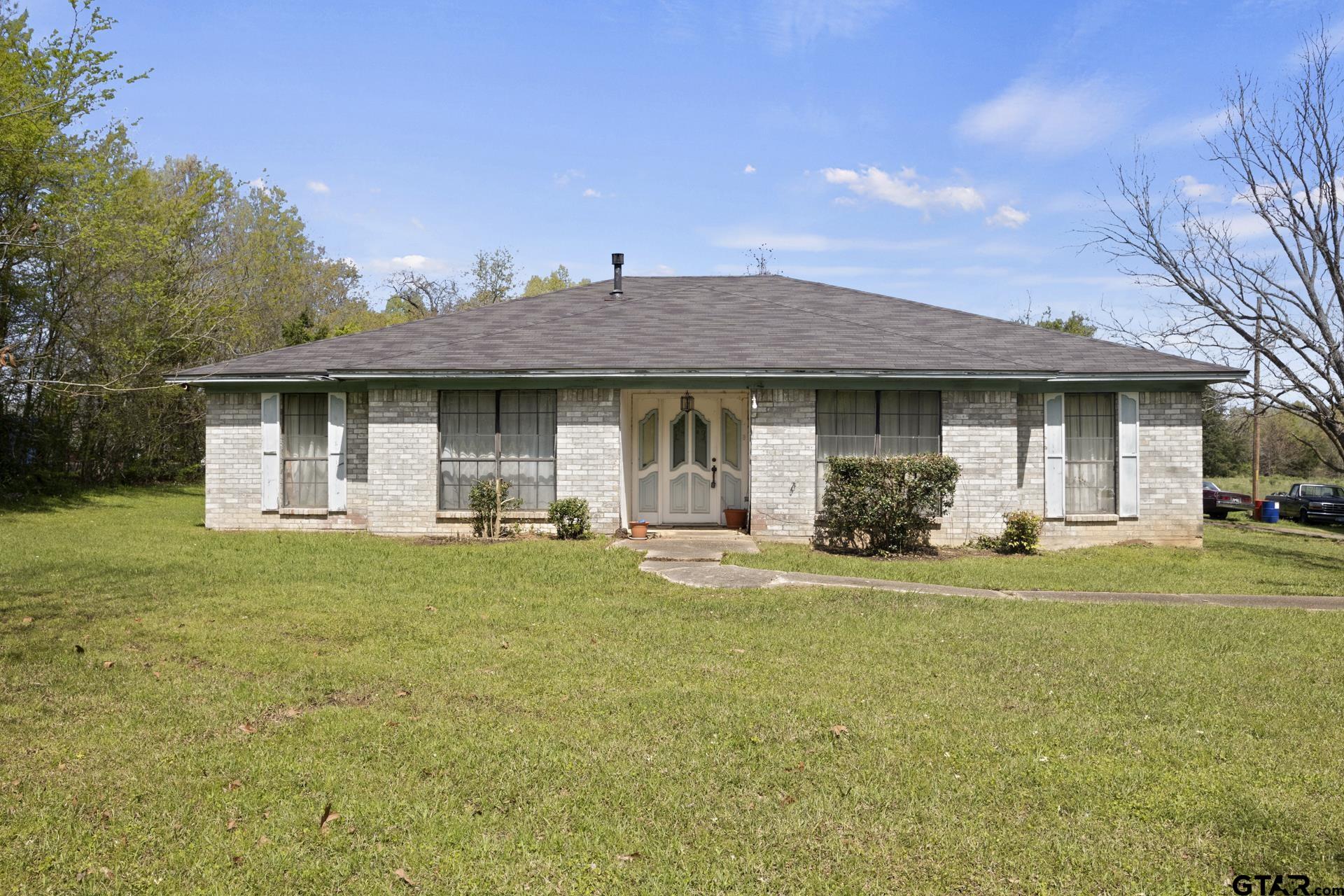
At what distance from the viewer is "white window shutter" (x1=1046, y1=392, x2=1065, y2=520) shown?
14.5 m

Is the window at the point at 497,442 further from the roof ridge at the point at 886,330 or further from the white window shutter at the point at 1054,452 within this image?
Result: the white window shutter at the point at 1054,452

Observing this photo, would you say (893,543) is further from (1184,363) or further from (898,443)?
(1184,363)

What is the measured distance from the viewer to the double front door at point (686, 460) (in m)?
15.6

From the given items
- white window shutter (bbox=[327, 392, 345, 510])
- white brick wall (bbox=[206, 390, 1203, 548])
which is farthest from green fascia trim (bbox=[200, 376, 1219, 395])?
white window shutter (bbox=[327, 392, 345, 510])

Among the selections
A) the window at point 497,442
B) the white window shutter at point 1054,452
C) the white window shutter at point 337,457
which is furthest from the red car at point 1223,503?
the white window shutter at point 337,457

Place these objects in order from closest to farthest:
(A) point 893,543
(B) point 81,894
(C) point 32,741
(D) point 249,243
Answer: (B) point 81,894
(C) point 32,741
(A) point 893,543
(D) point 249,243

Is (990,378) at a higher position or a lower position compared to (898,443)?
higher

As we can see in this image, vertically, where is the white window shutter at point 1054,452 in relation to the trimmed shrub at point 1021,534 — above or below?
above

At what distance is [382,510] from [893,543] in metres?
8.68

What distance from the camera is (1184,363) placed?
14.9 m

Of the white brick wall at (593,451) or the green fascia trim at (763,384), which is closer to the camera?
the green fascia trim at (763,384)

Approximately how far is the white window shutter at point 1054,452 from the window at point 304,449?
12.8 metres

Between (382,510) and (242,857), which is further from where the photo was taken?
(382,510)

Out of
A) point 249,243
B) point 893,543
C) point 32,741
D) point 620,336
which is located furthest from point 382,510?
point 249,243
